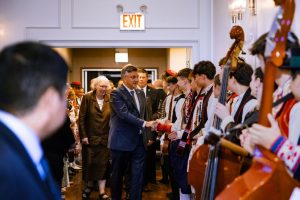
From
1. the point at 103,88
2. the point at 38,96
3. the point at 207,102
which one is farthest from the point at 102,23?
the point at 38,96

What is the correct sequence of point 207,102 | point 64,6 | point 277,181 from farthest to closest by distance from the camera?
1. point 64,6
2. point 207,102
3. point 277,181

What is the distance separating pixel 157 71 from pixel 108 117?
18.2ft

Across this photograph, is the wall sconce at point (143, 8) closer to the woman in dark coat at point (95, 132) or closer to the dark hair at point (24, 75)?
the woman in dark coat at point (95, 132)

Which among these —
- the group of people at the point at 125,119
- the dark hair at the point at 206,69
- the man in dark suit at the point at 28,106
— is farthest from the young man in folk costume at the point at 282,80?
the dark hair at the point at 206,69

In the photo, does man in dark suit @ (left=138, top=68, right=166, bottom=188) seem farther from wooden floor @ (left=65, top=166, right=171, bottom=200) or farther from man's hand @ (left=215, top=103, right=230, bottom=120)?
man's hand @ (left=215, top=103, right=230, bottom=120)

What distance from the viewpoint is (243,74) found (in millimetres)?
2529

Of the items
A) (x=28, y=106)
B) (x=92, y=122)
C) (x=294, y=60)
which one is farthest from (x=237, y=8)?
(x=28, y=106)

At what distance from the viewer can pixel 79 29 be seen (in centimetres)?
481

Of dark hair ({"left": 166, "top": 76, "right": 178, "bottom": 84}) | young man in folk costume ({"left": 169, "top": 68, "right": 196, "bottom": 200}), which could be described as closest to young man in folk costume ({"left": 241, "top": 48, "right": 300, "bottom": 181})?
young man in folk costume ({"left": 169, "top": 68, "right": 196, "bottom": 200})

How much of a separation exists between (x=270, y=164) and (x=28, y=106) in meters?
0.78

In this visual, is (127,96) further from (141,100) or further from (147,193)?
(147,193)

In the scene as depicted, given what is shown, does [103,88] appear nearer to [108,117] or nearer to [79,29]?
[108,117]

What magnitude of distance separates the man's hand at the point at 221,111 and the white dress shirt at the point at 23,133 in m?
1.52

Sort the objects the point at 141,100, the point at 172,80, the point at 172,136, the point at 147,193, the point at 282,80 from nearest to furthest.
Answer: the point at 282,80 < the point at 172,136 < the point at 141,100 < the point at 172,80 < the point at 147,193
